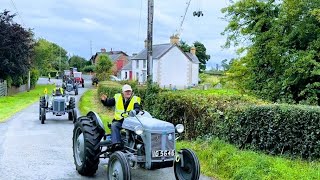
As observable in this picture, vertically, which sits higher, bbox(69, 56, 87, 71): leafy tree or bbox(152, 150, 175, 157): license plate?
bbox(69, 56, 87, 71): leafy tree

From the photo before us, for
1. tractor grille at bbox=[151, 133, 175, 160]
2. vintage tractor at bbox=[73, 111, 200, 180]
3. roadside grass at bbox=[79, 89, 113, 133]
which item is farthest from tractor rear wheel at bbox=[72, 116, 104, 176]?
roadside grass at bbox=[79, 89, 113, 133]

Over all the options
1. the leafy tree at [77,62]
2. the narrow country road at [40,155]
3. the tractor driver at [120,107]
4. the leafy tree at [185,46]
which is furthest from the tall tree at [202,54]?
the tractor driver at [120,107]

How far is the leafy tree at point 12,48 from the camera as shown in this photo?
41.3 metres

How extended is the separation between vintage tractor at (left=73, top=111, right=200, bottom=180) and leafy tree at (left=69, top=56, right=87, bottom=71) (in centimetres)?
11874

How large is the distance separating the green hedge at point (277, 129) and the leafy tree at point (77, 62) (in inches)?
4634

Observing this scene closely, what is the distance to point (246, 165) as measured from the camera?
8.14 meters

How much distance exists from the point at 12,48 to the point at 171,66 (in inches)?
1316

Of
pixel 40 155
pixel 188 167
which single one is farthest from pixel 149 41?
pixel 188 167

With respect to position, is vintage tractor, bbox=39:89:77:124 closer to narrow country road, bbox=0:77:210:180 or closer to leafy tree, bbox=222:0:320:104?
narrow country road, bbox=0:77:210:180

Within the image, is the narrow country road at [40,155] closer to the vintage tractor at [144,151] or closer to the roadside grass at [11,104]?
the vintage tractor at [144,151]

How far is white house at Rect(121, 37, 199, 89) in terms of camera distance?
69.9 m

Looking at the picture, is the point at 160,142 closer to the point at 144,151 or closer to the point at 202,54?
the point at 144,151

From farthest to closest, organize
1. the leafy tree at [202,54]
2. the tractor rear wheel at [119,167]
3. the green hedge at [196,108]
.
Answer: the leafy tree at [202,54]
the green hedge at [196,108]
the tractor rear wheel at [119,167]

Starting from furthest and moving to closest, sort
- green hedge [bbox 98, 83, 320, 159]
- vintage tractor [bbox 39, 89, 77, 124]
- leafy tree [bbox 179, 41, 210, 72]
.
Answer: leafy tree [bbox 179, 41, 210, 72] < vintage tractor [bbox 39, 89, 77, 124] < green hedge [bbox 98, 83, 320, 159]
